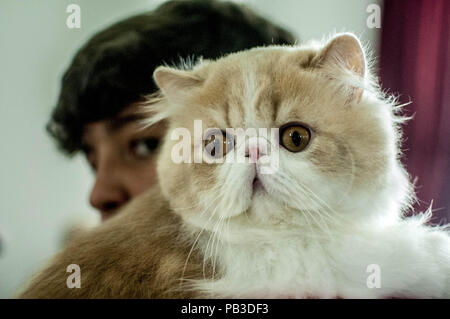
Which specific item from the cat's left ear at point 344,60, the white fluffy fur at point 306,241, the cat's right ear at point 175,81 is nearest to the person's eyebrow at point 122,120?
the cat's right ear at point 175,81

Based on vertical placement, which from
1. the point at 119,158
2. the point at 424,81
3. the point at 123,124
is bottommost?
the point at 119,158

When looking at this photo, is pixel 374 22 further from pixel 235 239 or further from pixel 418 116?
pixel 235 239

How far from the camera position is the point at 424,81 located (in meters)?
1.08

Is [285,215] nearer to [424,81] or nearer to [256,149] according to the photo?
[256,149]

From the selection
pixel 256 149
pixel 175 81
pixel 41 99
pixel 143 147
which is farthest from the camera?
pixel 143 147

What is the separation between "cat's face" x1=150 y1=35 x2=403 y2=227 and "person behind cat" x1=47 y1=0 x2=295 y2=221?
11.5 inches

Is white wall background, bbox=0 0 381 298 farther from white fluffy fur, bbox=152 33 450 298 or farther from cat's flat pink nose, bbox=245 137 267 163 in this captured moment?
cat's flat pink nose, bbox=245 137 267 163

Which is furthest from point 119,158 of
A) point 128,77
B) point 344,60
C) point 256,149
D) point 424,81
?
point 424,81

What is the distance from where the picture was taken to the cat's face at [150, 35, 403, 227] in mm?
811

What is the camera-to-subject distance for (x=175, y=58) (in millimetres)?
1243

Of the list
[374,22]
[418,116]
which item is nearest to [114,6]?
[374,22]

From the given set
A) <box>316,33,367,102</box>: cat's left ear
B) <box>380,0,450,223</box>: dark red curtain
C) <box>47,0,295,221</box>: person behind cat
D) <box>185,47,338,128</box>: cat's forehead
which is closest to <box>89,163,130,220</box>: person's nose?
<box>47,0,295,221</box>: person behind cat

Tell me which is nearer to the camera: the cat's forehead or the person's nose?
the cat's forehead

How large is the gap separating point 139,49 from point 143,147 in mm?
290
